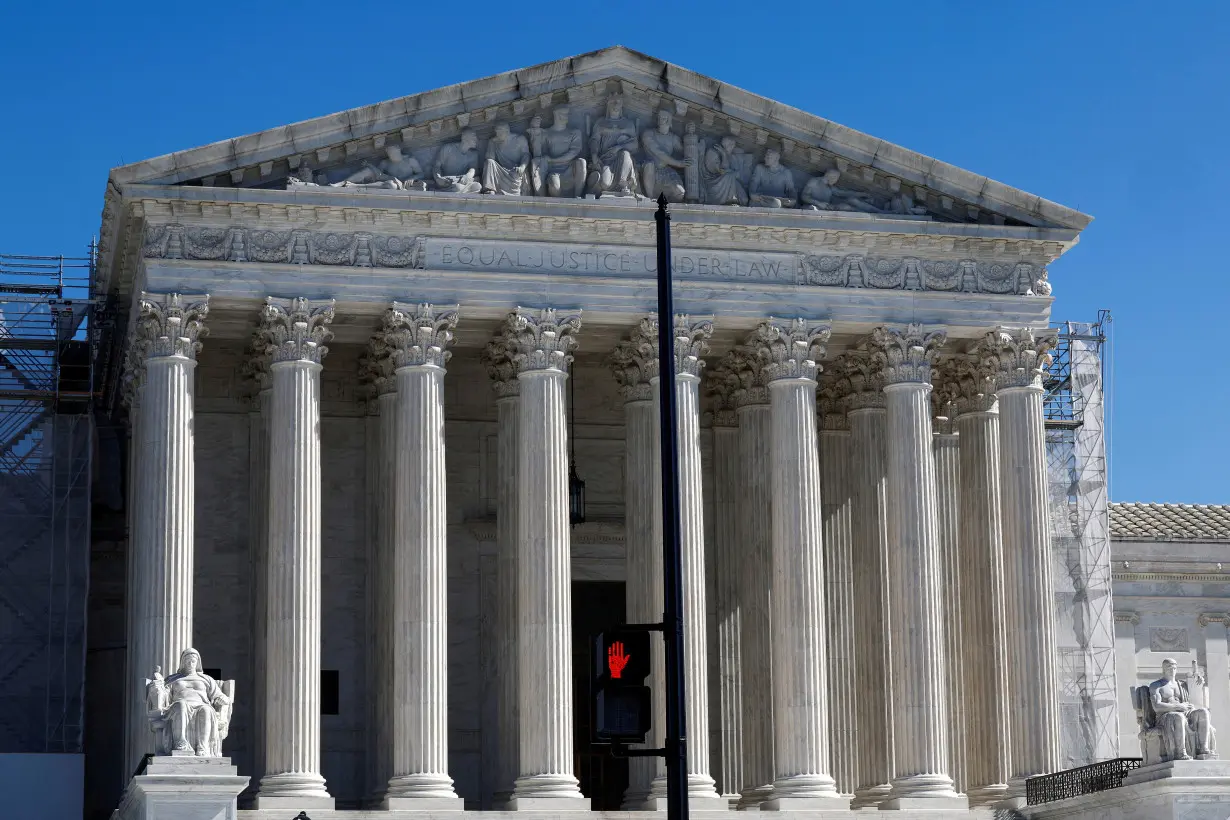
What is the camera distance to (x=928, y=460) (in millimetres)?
50344

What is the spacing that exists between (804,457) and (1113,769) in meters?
9.46

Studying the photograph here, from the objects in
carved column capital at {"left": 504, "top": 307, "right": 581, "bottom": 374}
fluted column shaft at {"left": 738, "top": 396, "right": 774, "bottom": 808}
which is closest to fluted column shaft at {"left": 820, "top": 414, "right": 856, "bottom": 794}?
fluted column shaft at {"left": 738, "top": 396, "right": 774, "bottom": 808}

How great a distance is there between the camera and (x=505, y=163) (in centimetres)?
4931

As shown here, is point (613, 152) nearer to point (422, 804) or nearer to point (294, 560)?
point (294, 560)

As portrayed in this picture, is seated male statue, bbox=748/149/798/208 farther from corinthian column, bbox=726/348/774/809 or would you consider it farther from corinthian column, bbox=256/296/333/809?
corinthian column, bbox=256/296/333/809

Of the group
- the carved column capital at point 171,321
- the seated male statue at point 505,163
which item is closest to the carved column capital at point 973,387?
the seated male statue at point 505,163

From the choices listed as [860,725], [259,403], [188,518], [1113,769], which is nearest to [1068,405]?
[860,725]

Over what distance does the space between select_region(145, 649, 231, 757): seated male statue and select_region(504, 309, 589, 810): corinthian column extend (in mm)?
7557

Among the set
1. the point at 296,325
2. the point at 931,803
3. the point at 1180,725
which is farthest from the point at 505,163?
the point at 1180,725

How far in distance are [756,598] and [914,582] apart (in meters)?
4.36

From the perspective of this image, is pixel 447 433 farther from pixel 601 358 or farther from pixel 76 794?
pixel 76 794

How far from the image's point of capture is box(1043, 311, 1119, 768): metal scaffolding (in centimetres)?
6347

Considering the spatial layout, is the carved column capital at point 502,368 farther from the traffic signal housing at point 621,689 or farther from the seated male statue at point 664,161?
the traffic signal housing at point 621,689

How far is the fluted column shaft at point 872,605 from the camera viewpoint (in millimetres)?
52500
